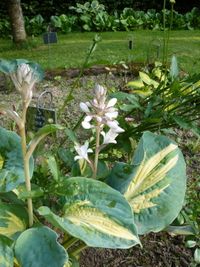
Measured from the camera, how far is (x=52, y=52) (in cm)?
461

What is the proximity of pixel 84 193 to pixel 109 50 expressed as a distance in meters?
3.51

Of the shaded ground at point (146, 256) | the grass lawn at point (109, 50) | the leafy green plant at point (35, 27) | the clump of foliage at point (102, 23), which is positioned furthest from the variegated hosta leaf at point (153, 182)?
the leafy green plant at point (35, 27)

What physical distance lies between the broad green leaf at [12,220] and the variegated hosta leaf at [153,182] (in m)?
0.29

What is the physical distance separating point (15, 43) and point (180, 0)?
3.76 m

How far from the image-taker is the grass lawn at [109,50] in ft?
13.2

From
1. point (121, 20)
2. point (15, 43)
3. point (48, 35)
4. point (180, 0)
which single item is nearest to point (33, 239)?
point (48, 35)

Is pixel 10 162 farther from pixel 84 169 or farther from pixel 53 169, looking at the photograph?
pixel 84 169

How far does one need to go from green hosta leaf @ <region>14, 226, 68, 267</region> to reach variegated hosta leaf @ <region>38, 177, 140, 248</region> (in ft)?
0.13

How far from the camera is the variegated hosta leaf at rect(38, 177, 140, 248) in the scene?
3.75ft

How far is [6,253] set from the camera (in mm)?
1131

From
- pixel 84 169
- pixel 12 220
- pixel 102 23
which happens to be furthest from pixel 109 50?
pixel 12 220

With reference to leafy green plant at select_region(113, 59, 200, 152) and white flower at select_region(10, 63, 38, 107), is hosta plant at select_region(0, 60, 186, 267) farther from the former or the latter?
leafy green plant at select_region(113, 59, 200, 152)

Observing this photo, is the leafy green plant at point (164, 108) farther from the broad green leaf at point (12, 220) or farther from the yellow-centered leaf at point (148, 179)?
the broad green leaf at point (12, 220)

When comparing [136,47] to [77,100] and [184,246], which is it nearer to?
[77,100]
